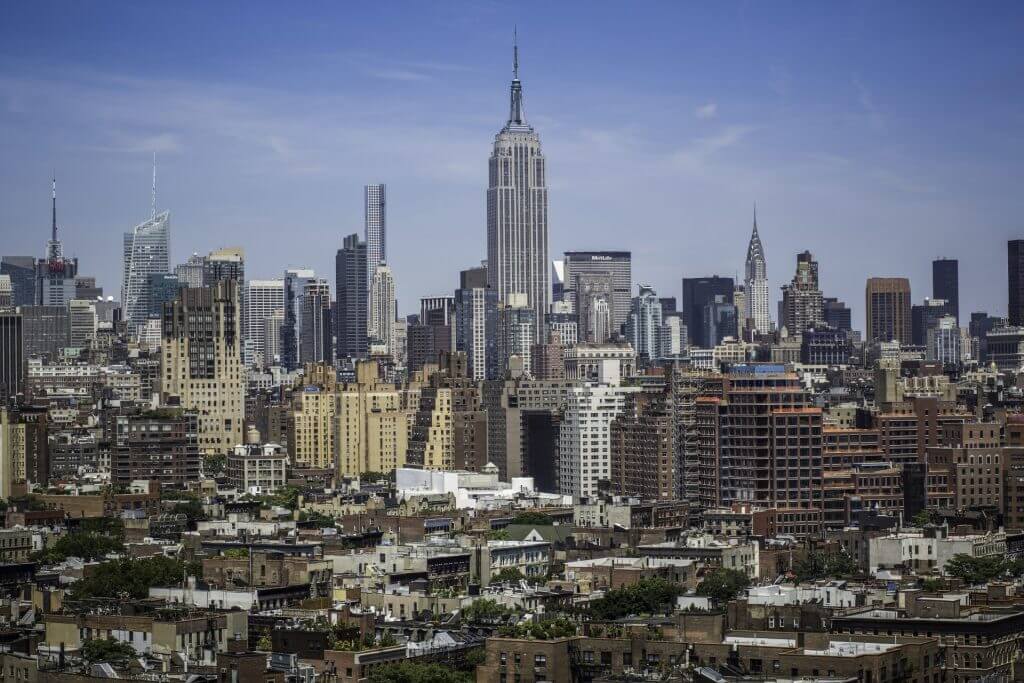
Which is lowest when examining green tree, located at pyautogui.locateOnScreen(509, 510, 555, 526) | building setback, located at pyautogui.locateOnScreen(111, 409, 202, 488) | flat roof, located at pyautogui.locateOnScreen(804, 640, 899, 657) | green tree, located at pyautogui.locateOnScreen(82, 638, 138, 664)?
green tree, located at pyautogui.locateOnScreen(82, 638, 138, 664)

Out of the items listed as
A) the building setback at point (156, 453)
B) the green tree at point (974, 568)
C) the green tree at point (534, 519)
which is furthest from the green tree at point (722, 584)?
the building setback at point (156, 453)

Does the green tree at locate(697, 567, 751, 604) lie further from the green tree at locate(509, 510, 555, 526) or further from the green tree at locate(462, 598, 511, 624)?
the green tree at locate(509, 510, 555, 526)

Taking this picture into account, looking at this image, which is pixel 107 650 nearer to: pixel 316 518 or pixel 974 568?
pixel 974 568

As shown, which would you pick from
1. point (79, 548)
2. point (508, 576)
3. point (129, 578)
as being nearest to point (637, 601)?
point (508, 576)

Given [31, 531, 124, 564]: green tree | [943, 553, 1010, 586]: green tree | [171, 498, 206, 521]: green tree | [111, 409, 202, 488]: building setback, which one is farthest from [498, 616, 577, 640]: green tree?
[111, 409, 202, 488]: building setback

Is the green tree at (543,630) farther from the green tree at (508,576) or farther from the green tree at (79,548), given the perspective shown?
the green tree at (79,548)
